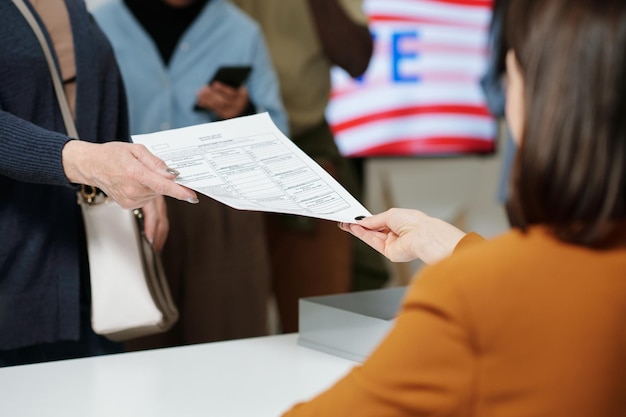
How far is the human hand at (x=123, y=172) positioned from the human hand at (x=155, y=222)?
10.4 inches

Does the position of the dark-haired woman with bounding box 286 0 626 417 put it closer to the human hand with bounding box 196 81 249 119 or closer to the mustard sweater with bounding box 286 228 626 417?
the mustard sweater with bounding box 286 228 626 417

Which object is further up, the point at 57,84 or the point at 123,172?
the point at 57,84

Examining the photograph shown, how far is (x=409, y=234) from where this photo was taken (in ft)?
4.02

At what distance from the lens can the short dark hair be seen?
27.3 inches

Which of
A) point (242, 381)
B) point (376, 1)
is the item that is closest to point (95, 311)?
point (242, 381)

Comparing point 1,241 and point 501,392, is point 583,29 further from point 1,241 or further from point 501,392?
point 1,241

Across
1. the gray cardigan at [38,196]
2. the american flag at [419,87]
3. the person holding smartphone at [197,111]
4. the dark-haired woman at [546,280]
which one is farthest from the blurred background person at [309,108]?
the dark-haired woman at [546,280]

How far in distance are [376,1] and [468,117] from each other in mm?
710

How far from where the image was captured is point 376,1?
3.68 meters

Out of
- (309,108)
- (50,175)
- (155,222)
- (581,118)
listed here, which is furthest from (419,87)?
(581,118)

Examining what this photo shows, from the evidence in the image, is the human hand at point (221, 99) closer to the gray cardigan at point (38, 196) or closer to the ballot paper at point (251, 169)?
the gray cardigan at point (38, 196)

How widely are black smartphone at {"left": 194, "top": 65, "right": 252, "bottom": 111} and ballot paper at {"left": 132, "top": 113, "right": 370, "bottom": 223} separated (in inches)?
42.2

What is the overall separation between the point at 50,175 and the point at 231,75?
107cm

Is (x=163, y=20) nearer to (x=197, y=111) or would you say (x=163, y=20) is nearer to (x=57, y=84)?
(x=197, y=111)
